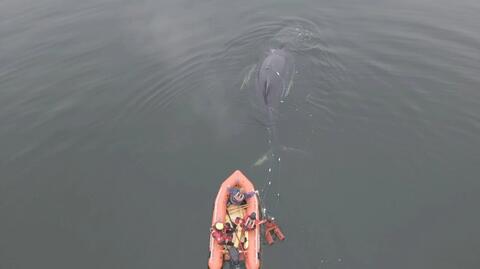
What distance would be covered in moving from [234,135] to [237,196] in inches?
264

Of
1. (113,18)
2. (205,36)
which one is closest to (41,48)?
(113,18)

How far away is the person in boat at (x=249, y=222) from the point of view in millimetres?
22344

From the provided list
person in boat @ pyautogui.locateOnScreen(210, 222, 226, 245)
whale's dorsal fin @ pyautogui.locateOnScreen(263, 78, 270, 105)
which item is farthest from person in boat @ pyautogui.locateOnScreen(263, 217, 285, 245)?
whale's dorsal fin @ pyautogui.locateOnScreen(263, 78, 270, 105)

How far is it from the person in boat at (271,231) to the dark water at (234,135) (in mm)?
534

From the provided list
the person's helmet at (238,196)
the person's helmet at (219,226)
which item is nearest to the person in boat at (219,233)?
the person's helmet at (219,226)

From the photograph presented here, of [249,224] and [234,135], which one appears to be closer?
[249,224]

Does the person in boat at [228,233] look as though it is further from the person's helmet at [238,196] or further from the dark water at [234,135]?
the person's helmet at [238,196]

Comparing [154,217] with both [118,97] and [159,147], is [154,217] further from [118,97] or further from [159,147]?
[118,97]

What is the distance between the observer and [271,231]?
23.2 metres

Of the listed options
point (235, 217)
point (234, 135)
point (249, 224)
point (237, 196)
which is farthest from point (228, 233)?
point (234, 135)

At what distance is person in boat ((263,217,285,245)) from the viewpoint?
2253cm

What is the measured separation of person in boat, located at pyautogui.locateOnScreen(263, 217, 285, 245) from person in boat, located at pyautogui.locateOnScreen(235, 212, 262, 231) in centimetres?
53

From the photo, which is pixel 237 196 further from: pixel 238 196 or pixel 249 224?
pixel 249 224

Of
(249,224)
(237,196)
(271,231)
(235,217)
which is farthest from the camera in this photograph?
(235,217)
